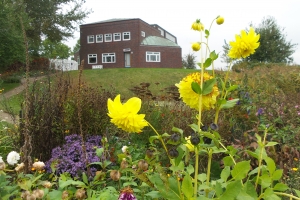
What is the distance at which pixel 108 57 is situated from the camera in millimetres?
33062

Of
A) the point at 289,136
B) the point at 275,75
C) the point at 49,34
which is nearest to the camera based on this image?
the point at 289,136

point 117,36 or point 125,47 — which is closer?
point 125,47

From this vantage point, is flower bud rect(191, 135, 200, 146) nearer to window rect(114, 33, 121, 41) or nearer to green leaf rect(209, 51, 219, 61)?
green leaf rect(209, 51, 219, 61)

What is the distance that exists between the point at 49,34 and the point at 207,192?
76.7 ft

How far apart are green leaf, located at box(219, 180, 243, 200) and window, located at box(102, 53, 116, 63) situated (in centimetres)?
3240

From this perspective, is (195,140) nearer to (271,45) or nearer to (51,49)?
(271,45)

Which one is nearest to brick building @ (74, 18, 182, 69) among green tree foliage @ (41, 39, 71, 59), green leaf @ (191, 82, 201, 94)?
green tree foliage @ (41, 39, 71, 59)

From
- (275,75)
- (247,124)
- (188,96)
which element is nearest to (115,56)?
(275,75)

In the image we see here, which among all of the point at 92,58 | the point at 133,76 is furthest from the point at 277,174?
the point at 92,58

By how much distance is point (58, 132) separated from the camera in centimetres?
350

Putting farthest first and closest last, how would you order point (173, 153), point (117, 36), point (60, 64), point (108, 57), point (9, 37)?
point (108, 57) → point (117, 36) → point (9, 37) → point (60, 64) → point (173, 153)

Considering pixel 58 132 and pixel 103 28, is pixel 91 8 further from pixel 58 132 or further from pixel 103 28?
pixel 58 132

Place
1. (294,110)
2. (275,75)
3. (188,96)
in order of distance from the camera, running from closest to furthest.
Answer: (188,96) < (294,110) < (275,75)

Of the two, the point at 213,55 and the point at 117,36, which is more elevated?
the point at 117,36
